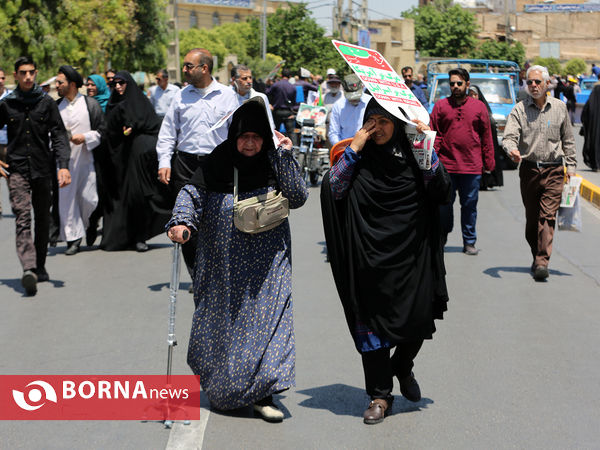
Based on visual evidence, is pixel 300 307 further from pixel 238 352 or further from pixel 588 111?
pixel 588 111

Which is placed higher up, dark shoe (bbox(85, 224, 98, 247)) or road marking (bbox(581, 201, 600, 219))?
dark shoe (bbox(85, 224, 98, 247))

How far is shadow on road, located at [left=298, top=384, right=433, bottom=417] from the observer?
5.44 meters

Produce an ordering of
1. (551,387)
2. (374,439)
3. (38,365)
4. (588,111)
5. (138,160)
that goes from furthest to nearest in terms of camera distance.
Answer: (588,111), (138,160), (38,365), (551,387), (374,439)

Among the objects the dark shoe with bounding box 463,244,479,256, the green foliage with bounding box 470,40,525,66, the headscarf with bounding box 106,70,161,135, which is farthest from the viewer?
the green foliage with bounding box 470,40,525,66

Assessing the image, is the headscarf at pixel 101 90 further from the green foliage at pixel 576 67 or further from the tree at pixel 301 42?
the green foliage at pixel 576 67

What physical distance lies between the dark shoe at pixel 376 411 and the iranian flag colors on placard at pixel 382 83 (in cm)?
145

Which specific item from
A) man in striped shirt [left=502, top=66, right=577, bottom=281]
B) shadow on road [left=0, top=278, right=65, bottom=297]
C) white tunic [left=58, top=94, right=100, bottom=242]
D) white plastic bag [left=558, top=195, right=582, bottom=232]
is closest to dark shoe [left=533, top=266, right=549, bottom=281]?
man in striped shirt [left=502, top=66, right=577, bottom=281]

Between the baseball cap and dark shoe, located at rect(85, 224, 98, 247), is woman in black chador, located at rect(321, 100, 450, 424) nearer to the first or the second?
the baseball cap

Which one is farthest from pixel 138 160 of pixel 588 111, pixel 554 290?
pixel 588 111

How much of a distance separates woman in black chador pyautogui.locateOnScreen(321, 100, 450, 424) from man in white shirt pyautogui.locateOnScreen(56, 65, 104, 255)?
6.21 meters

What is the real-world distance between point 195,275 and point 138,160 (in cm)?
587

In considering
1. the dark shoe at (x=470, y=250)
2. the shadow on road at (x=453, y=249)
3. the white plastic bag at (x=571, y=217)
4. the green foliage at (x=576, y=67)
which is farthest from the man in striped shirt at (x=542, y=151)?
the green foliage at (x=576, y=67)

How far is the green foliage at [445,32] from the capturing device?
86.9 metres

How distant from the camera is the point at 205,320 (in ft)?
17.5
